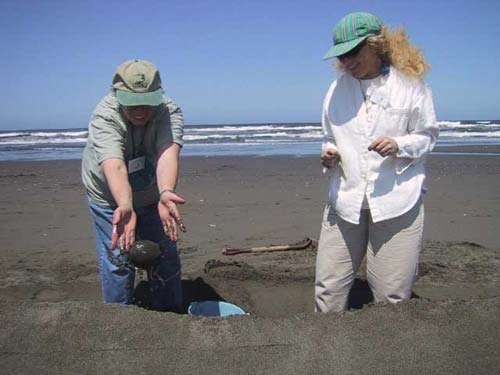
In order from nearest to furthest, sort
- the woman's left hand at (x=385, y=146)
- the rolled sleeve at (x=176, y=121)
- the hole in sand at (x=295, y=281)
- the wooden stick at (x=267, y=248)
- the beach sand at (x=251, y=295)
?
the beach sand at (x=251, y=295) → the woman's left hand at (x=385, y=146) → the rolled sleeve at (x=176, y=121) → the hole in sand at (x=295, y=281) → the wooden stick at (x=267, y=248)

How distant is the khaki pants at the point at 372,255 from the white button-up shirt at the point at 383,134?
0.12m

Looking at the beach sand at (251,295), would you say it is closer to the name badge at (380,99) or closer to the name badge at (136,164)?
the name badge at (136,164)

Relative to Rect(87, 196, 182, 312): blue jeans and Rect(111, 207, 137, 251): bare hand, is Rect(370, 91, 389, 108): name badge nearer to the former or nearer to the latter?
Rect(111, 207, 137, 251): bare hand

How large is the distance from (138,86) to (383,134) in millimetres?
1287

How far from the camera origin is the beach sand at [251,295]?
2098 millimetres

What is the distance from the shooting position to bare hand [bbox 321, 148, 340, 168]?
264 centimetres

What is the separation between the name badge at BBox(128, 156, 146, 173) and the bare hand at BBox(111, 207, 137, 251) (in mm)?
406

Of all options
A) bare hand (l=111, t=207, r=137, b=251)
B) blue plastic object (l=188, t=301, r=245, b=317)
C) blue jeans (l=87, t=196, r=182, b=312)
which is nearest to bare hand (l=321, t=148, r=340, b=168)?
bare hand (l=111, t=207, r=137, b=251)

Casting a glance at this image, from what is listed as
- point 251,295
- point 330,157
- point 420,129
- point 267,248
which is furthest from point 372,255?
point 267,248

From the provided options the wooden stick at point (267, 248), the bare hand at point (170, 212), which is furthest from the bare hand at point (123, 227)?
the wooden stick at point (267, 248)

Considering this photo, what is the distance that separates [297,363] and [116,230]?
1135 millimetres

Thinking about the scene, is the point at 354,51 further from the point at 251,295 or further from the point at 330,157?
the point at 251,295

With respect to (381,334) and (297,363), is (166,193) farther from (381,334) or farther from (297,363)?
(381,334)

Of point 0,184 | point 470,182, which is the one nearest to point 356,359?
point 470,182
